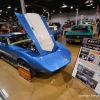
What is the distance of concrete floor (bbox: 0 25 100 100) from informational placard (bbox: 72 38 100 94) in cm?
45

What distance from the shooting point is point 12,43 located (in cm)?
325

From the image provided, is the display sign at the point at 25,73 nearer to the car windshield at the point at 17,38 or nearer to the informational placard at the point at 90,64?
the car windshield at the point at 17,38

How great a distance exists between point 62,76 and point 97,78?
1216 millimetres

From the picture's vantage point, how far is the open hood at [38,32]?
234 centimetres

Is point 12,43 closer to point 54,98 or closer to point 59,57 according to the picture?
point 59,57

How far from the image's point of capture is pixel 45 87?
235 cm

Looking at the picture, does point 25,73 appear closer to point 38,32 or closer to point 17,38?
point 38,32

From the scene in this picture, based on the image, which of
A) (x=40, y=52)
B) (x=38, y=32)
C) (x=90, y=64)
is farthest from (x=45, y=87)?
(x=38, y=32)

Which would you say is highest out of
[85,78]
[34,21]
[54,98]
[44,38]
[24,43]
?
[34,21]

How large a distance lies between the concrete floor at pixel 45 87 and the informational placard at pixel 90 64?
452 mm

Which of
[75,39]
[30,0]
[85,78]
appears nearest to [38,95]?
[85,78]

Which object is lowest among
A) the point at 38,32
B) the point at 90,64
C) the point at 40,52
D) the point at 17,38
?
the point at 90,64

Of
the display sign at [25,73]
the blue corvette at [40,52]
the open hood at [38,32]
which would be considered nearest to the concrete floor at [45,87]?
the display sign at [25,73]

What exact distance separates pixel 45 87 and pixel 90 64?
1.27 metres
